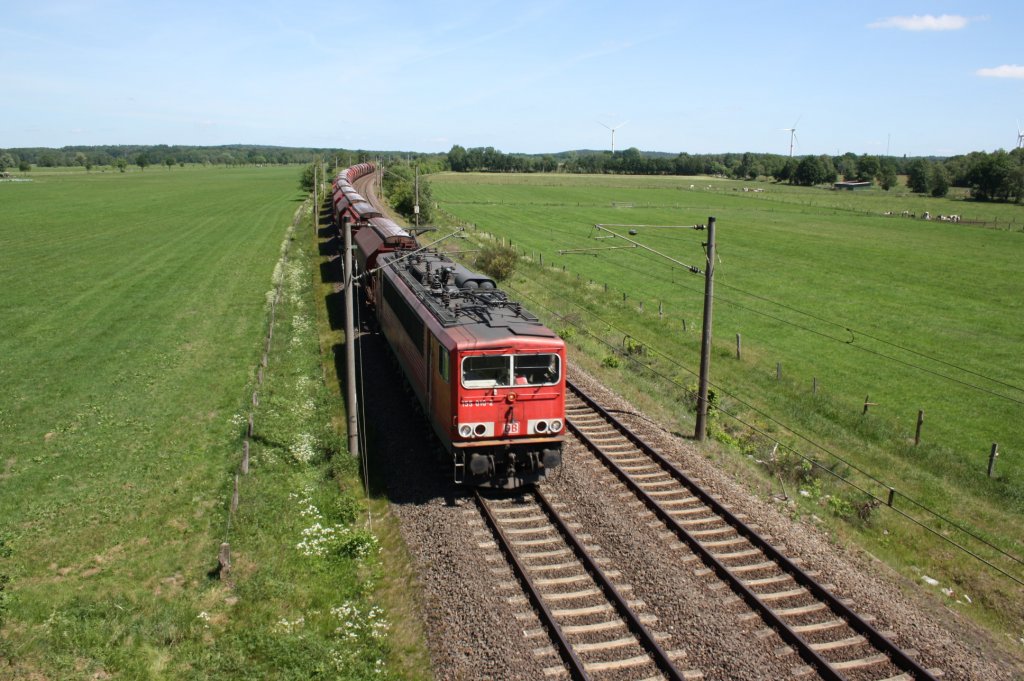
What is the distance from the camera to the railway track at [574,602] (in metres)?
10.3

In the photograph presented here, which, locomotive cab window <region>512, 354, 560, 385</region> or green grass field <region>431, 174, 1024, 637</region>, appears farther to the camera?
green grass field <region>431, 174, 1024, 637</region>

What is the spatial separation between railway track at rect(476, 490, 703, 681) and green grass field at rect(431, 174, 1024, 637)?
6.36 m

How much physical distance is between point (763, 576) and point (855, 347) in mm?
24785

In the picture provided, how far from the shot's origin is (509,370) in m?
15.0

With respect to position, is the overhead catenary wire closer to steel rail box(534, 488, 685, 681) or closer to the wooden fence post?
steel rail box(534, 488, 685, 681)

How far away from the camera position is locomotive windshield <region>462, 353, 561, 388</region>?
14742 millimetres

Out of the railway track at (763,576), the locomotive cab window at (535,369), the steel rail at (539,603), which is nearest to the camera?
the steel rail at (539,603)

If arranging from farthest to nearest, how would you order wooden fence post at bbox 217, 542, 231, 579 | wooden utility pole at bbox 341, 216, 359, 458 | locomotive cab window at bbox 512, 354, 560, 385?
wooden utility pole at bbox 341, 216, 359, 458 → locomotive cab window at bbox 512, 354, 560, 385 → wooden fence post at bbox 217, 542, 231, 579

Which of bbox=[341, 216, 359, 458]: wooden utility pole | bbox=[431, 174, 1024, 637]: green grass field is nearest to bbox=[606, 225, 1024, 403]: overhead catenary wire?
bbox=[431, 174, 1024, 637]: green grass field

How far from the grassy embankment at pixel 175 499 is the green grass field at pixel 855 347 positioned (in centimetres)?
1080

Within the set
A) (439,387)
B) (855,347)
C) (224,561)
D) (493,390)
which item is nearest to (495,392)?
(493,390)

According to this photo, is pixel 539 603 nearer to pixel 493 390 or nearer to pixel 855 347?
pixel 493 390

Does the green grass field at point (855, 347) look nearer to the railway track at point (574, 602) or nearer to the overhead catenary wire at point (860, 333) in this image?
the overhead catenary wire at point (860, 333)

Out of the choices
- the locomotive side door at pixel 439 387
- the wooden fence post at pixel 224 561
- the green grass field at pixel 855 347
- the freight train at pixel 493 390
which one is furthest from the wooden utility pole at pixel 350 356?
the green grass field at pixel 855 347
